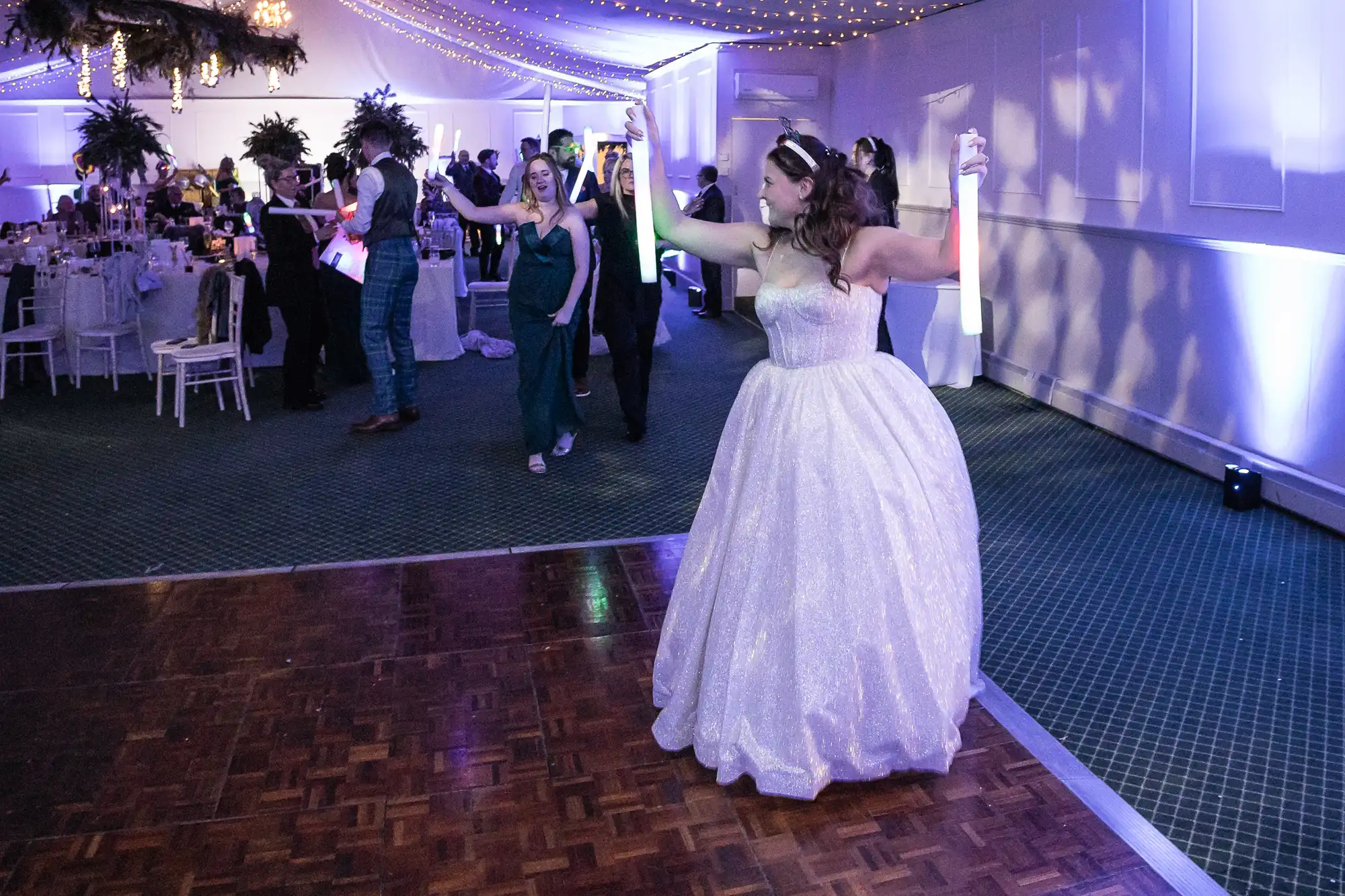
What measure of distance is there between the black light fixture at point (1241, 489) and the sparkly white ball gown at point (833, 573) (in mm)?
2859

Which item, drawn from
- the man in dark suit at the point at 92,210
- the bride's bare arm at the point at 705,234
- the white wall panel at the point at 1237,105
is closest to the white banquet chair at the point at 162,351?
the man in dark suit at the point at 92,210

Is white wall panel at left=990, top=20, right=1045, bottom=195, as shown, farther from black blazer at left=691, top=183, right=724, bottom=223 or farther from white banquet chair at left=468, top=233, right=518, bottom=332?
white banquet chair at left=468, top=233, right=518, bottom=332

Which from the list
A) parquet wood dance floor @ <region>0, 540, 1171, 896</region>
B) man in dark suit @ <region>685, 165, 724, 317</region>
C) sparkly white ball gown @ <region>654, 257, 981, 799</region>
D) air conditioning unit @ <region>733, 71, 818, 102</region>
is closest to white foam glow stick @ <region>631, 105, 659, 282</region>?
sparkly white ball gown @ <region>654, 257, 981, 799</region>

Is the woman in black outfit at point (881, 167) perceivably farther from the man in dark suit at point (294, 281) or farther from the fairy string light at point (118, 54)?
the fairy string light at point (118, 54)

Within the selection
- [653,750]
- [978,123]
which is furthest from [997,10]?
[653,750]

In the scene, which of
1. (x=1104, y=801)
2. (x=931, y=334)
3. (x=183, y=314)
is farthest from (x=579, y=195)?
(x=1104, y=801)

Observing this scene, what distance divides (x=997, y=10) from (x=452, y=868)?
23.8 feet

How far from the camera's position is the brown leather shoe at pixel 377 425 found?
722 centimetres

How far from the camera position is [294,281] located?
772cm

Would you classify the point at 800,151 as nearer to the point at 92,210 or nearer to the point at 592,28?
the point at 592,28

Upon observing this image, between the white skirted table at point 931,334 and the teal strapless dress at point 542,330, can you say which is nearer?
the teal strapless dress at point 542,330

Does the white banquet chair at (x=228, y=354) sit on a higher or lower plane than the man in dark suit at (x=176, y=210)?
lower

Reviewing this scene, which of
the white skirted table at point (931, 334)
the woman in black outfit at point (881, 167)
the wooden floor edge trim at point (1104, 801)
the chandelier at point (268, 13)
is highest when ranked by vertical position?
the chandelier at point (268, 13)

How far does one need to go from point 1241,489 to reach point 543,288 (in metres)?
3.36
